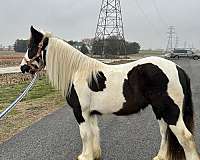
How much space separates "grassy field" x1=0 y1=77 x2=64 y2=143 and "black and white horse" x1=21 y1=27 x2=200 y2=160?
233cm

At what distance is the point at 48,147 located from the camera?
249 inches

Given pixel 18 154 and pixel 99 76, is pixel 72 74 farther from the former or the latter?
pixel 18 154

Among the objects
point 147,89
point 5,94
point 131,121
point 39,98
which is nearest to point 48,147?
point 147,89

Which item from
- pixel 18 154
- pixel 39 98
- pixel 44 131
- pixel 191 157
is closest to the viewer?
pixel 191 157

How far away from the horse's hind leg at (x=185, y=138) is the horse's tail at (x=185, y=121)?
0.14 metres

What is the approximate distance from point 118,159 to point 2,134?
3.11m

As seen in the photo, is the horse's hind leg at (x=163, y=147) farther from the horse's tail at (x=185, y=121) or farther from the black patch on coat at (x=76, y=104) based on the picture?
the black patch on coat at (x=76, y=104)

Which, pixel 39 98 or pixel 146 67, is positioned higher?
pixel 146 67

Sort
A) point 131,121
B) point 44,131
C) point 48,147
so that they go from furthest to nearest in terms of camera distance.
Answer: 1. point 131,121
2. point 44,131
3. point 48,147

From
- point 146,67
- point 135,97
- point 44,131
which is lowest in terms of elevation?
point 44,131

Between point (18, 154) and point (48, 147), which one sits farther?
point (48, 147)

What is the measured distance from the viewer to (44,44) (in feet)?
18.5

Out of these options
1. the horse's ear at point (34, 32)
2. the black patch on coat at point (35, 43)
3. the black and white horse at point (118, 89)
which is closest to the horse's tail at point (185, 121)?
the black and white horse at point (118, 89)

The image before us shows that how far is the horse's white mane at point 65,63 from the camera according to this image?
218 inches
